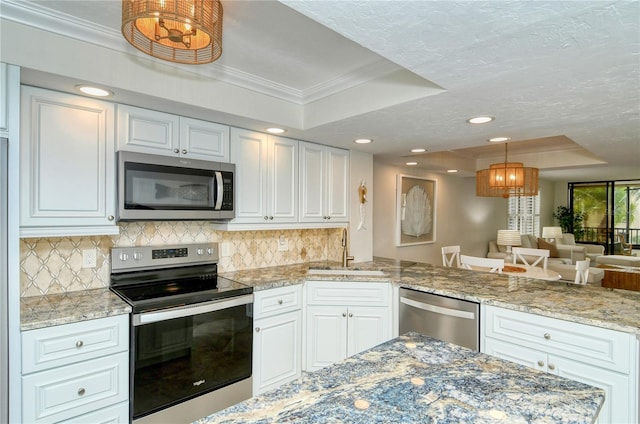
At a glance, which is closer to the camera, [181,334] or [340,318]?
[181,334]

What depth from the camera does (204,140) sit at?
2527 millimetres

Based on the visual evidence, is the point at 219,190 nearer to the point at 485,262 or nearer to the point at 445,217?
the point at 485,262

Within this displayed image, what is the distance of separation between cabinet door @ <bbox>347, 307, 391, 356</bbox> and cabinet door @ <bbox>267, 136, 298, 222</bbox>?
98cm

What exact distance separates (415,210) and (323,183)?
2451mm

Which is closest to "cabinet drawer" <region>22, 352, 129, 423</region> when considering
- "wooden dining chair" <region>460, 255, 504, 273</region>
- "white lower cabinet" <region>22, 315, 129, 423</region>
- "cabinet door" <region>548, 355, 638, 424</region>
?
"white lower cabinet" <region>22, 315, 129, 423</region>

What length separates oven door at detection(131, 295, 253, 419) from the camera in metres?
1.98

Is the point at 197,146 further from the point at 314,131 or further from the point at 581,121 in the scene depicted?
the point at 581,121

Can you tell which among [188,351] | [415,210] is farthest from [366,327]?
[415,210]

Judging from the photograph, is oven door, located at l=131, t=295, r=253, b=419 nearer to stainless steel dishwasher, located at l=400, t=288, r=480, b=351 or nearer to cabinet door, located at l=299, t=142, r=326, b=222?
cabinet door, located at l=299, t=142, r=326, b=222

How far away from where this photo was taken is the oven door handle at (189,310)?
1.97 meters

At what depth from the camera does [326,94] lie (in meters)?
2.57

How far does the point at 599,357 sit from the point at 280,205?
2311 mm

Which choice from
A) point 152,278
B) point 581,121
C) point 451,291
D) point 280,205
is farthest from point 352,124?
point 152,278

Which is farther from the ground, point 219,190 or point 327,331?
point 219,190
